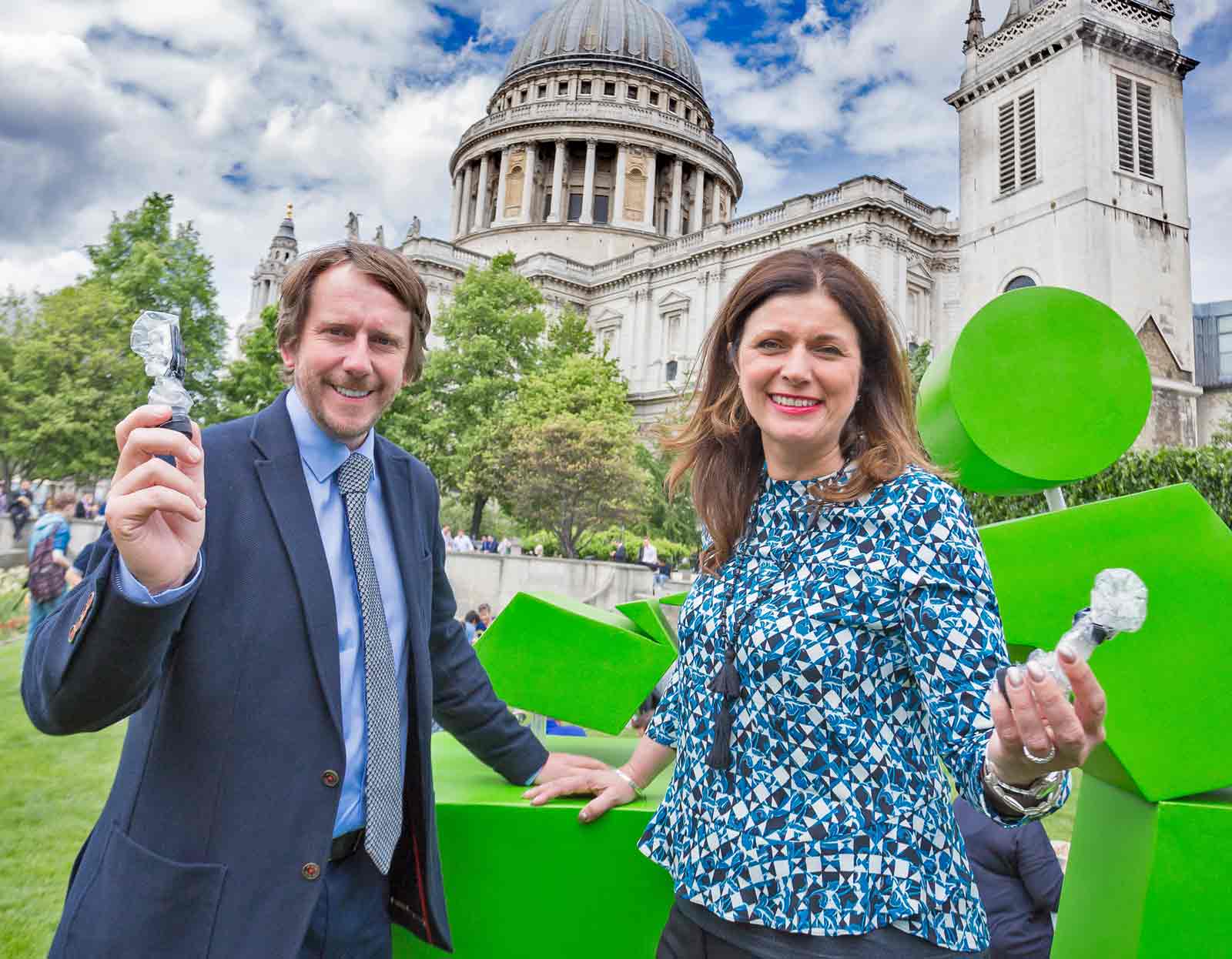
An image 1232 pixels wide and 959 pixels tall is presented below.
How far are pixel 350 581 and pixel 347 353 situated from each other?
534 mm

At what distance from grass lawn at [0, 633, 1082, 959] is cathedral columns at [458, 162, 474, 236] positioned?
5134cm

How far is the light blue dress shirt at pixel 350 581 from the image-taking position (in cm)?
187

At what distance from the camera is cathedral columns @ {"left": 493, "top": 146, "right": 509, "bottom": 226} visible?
53312 mm

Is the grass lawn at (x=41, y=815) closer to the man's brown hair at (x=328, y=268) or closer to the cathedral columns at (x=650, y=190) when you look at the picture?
the man's brown hair at (x=328, y=268)

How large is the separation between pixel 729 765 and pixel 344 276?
1409mm

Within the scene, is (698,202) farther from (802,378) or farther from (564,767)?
(802,378)

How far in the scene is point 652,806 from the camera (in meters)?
2.33

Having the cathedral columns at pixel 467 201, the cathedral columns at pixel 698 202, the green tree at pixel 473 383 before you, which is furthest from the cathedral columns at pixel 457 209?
the green tree at pixel 473 383

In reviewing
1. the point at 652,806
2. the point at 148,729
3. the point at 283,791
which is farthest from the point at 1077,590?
the point at 148,729

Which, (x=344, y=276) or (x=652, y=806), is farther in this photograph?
(x=652, y=806)

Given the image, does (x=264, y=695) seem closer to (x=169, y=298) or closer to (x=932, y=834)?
(x=932, y=834)

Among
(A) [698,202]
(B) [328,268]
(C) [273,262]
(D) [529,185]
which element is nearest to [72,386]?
(B) [328,268]

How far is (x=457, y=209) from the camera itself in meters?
58.1

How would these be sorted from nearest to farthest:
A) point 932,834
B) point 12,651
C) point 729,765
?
point 932,834 < point 729,765 < point 12,651
